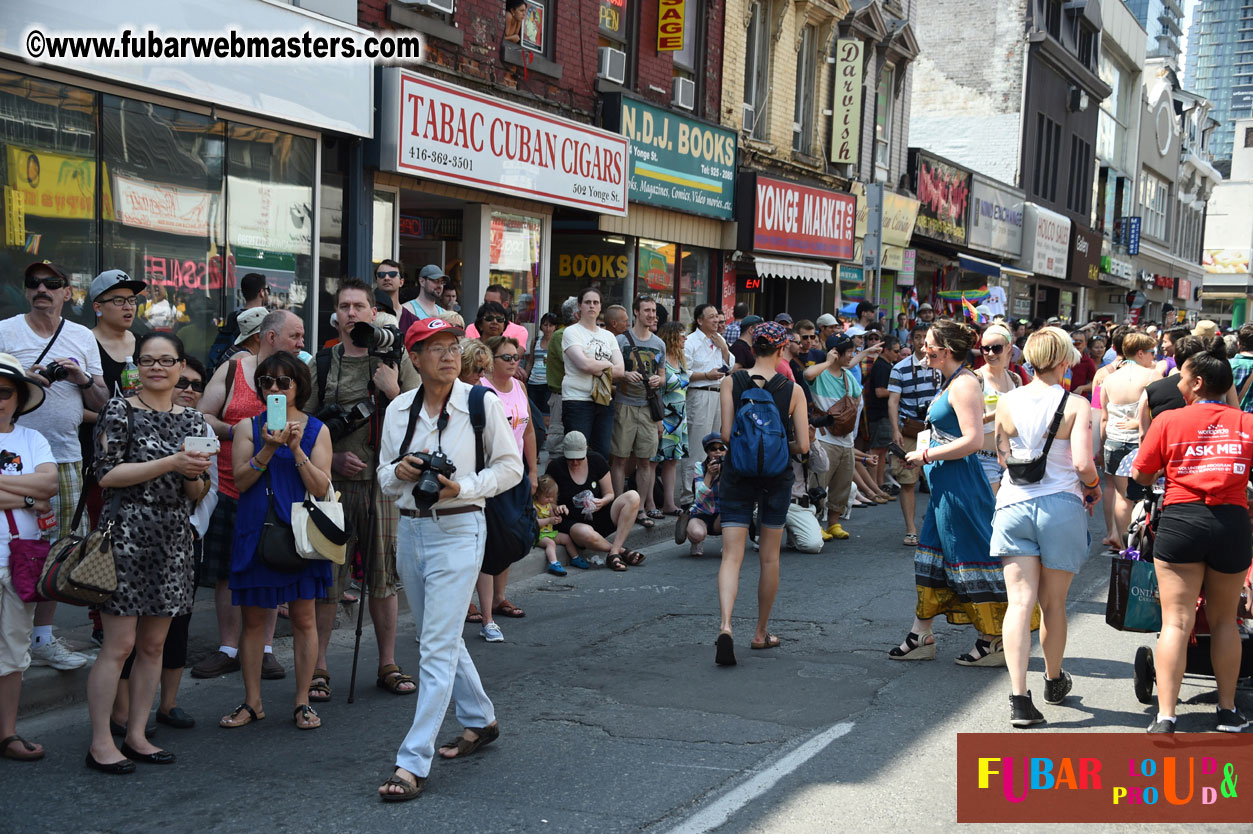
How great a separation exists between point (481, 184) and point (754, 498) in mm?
7004

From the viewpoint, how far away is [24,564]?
16.1 ft

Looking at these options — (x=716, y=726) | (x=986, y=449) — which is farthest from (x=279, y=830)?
(x=986, y=449)

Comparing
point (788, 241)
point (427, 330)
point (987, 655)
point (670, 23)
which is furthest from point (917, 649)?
point (788, 241)

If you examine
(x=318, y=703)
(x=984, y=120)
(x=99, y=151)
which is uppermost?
(x=984, y=120)

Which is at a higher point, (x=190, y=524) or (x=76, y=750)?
(x=190, y=524)

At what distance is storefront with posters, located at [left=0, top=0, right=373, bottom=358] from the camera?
866 centimetres

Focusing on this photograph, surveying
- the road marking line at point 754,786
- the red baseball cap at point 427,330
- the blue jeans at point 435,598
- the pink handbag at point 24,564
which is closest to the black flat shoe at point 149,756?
the pink handbag at point 24,564

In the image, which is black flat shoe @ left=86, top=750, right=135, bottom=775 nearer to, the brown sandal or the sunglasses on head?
Answer: the brown sandal

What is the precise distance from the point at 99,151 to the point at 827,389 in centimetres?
681

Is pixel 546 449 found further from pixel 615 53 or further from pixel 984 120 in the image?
pixel 984 120

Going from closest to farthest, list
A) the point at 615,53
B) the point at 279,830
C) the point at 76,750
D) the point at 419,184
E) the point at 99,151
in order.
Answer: the point at 279,830 → the point at 76,750 → the point at 99,151 → the point at 419,184 → the point at 615,53

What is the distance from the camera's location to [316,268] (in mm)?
11508

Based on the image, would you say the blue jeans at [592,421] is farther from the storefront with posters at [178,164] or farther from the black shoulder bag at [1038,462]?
the black shoulder bag at [1038,462]

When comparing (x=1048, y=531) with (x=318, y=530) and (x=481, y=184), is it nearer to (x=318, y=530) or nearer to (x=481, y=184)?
(x=318, y=530)
